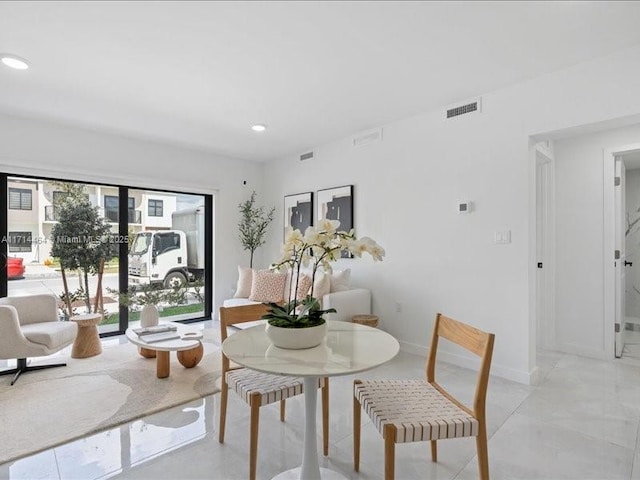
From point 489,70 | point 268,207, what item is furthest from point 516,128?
point 268,207

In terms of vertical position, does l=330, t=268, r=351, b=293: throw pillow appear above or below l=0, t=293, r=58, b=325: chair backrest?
above

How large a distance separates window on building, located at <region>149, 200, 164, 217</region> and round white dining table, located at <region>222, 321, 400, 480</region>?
3.60 metres

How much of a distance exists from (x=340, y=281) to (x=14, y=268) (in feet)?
11.8

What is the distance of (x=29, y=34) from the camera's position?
2287 millimetres

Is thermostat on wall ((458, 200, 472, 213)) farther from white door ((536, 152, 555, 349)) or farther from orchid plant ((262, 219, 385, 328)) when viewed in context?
orchid plant ((262, 219, 385, 328))

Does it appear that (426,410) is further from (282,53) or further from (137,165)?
(137,165)

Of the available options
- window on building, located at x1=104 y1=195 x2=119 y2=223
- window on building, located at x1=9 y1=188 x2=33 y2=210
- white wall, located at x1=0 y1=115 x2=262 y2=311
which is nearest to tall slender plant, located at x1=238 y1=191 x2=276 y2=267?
white wall, located at x1=0 y1=115 x2=262 y2=311

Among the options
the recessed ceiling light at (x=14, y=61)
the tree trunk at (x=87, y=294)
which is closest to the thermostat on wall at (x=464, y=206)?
the recessed ceiling light at (x=14, y=61)

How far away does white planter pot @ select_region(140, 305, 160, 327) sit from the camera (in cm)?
345

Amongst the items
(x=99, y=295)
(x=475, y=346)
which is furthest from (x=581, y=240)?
(x=99, y=295)

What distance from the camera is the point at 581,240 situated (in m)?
3.70

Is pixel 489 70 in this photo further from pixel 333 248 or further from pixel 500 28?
pixel 333 248

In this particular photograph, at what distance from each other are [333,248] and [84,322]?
10.5 ft

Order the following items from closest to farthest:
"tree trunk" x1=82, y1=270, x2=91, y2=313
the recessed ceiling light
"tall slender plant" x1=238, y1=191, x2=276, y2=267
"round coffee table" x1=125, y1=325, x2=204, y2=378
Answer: the recessed ceiling light < "round coffee table" x1=125, y1=325, x2=204, y2=378 < "tree trunk" x1=82, y1=270, x2=91, y2=313 < "tall slender plant" x1=238, y1=191, x2=276, y2=267
